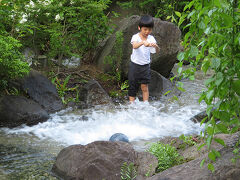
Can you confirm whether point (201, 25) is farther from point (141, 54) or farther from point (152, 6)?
point (152, 6)

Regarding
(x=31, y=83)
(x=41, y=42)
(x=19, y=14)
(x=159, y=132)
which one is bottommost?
(x=159, y=132)

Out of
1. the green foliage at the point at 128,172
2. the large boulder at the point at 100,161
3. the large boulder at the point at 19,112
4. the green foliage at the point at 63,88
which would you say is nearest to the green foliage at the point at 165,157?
the large boulder at the point at 100,161

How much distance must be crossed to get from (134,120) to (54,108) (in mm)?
1606

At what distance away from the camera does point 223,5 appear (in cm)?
163

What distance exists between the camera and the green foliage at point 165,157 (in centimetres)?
343

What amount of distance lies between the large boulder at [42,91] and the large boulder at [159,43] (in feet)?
6.52

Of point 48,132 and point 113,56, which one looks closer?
point 48,132

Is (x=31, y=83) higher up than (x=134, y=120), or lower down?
higher up

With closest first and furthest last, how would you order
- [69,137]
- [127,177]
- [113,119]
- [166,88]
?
1. [127,177]
2. [69,137]
3. [113,119]
4. [166,88]

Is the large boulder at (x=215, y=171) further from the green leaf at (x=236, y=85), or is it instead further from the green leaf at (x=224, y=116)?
the green leaf at (x=236, y=85)

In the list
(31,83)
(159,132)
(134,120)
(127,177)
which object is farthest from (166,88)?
(127,177)

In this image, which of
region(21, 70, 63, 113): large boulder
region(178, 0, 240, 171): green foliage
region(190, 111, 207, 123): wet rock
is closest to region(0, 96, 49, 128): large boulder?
region(21, 70, 63, 113): large boulder

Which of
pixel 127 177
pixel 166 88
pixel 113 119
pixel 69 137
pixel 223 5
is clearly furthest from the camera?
pixel 166 88

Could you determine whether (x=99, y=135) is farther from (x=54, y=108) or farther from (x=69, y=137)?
(x=54, y=108)
